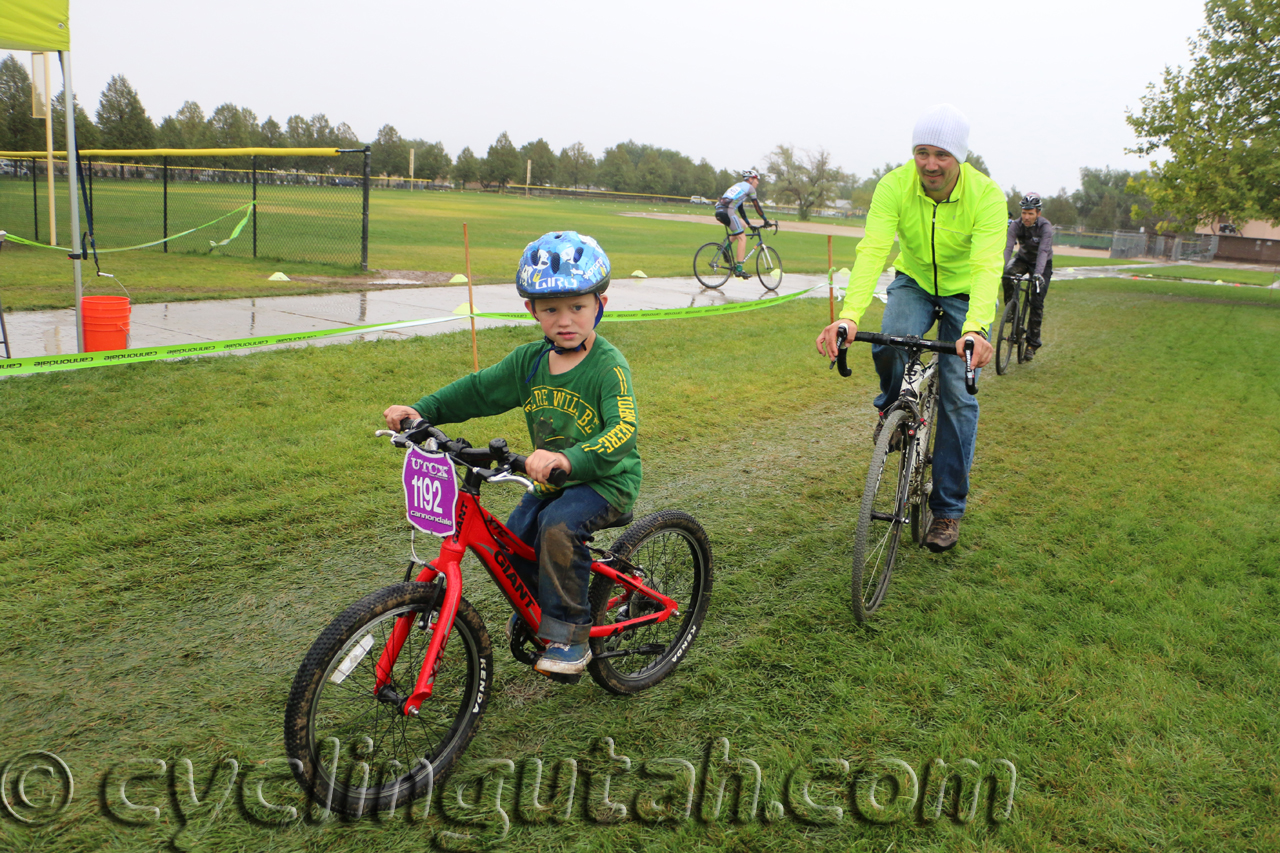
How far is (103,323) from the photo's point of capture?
27.3ft

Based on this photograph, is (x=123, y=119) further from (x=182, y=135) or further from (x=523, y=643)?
(x=523, y=643)

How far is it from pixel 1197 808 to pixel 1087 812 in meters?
0.40

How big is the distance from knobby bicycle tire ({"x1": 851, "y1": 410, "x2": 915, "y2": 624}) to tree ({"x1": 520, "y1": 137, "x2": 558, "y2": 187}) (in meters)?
91.6

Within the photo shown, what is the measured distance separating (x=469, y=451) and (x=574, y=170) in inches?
4001

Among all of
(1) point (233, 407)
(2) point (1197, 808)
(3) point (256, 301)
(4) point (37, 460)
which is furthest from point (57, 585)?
(3) point (256, 301)

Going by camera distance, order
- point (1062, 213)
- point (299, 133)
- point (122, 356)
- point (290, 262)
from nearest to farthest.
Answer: point (122, 356) → point (290, 262) → point (299, 133) → point (1062, 213)

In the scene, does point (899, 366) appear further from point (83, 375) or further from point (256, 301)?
point (256, 301)

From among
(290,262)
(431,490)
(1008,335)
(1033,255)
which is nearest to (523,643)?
(431,490)

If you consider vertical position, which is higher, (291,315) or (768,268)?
(768,268)

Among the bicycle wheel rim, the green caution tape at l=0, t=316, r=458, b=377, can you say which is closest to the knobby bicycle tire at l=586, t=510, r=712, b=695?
the green caution tape at l=0, t=316, r=458, b=377

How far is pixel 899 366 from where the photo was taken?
15.0ft

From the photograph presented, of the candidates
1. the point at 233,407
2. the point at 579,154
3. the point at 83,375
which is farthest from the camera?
the point at 579,154

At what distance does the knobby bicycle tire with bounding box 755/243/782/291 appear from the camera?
17833 mm

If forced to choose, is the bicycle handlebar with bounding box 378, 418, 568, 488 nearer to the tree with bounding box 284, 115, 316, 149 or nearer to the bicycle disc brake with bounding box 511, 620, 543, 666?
the bicycle disc brake with bounding box 511, 620, 543, 666
